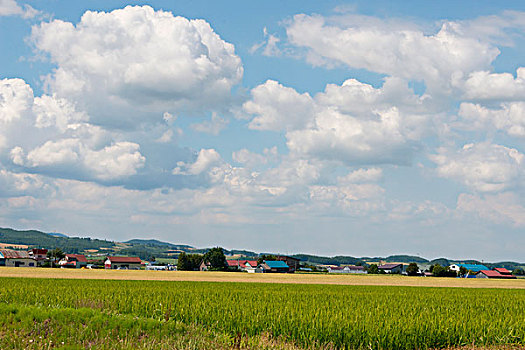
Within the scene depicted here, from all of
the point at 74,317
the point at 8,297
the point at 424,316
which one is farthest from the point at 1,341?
the point at 424,316

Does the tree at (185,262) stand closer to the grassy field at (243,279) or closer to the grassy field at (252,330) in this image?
the grassy field at (243,279)

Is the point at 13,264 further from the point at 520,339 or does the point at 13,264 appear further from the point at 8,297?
the point at 520,339

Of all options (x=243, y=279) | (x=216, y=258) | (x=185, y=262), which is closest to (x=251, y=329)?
(x=243, y=279)

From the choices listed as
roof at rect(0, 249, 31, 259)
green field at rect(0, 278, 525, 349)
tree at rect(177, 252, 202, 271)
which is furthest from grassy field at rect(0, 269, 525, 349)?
roof at rect(0, 249, 31, 259)

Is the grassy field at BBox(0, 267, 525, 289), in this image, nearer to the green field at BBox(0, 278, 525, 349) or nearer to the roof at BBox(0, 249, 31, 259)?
the green field at BBox(0, 278, 525, 349)

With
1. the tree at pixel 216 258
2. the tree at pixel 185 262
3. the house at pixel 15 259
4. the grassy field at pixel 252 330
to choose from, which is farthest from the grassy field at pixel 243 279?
the tree at pixel 185 262

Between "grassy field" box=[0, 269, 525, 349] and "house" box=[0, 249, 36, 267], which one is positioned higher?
"grassy field" box=[0, 269, 525, 349]

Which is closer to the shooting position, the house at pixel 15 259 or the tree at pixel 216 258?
the house at pixel 15 259

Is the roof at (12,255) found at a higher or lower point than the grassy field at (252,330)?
lower

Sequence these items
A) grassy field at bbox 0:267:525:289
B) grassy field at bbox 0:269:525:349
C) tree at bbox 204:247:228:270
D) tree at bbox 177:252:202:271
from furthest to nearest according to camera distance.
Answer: tree at bbox 177:252:202:271
tree at bbox 204:247:228:270
grassy field at bbox 0:267:525:289
grassy field at bbox 0:269:525:349

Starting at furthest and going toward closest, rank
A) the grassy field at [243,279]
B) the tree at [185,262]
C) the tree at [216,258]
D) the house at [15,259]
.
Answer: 1. the tree at [185,262]
2. the tree at [216,258]
3. the house at [15,259]
4. the grassy field at [243,279]

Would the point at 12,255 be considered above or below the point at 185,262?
below

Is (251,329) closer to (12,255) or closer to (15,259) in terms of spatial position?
(15,259)

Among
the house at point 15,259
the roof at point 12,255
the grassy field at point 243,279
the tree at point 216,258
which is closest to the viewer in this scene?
the grassy field at point 243,279
